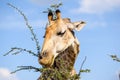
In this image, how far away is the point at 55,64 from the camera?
8328 millimetres

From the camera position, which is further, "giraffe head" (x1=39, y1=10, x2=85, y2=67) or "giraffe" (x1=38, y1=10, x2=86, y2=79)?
"giraffe head" (x1=39, y1=10, x2=85, y2=67)

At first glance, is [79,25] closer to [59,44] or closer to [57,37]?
[57,37]

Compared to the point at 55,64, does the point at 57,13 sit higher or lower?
higher

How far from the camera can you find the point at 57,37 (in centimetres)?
930

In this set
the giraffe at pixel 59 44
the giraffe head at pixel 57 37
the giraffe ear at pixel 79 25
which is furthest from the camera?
the giraffe ear at pixel 79 25

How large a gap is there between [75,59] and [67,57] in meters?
0.29

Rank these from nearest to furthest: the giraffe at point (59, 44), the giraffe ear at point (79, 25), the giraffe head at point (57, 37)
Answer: the giraffe at point (59, 44), the giraffe head at point (57, 37), the giraffe ear at point (79, 25)

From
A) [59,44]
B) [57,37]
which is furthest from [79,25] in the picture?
[59,44]

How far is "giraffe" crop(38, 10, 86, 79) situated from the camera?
27.2ft

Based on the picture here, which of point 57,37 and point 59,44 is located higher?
point 57,37

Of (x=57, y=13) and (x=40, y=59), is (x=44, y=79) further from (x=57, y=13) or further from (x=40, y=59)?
(x=57, y=13)

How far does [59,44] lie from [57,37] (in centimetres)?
31

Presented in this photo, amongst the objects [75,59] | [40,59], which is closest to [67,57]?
[75,59]

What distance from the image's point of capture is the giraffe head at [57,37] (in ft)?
27.9
